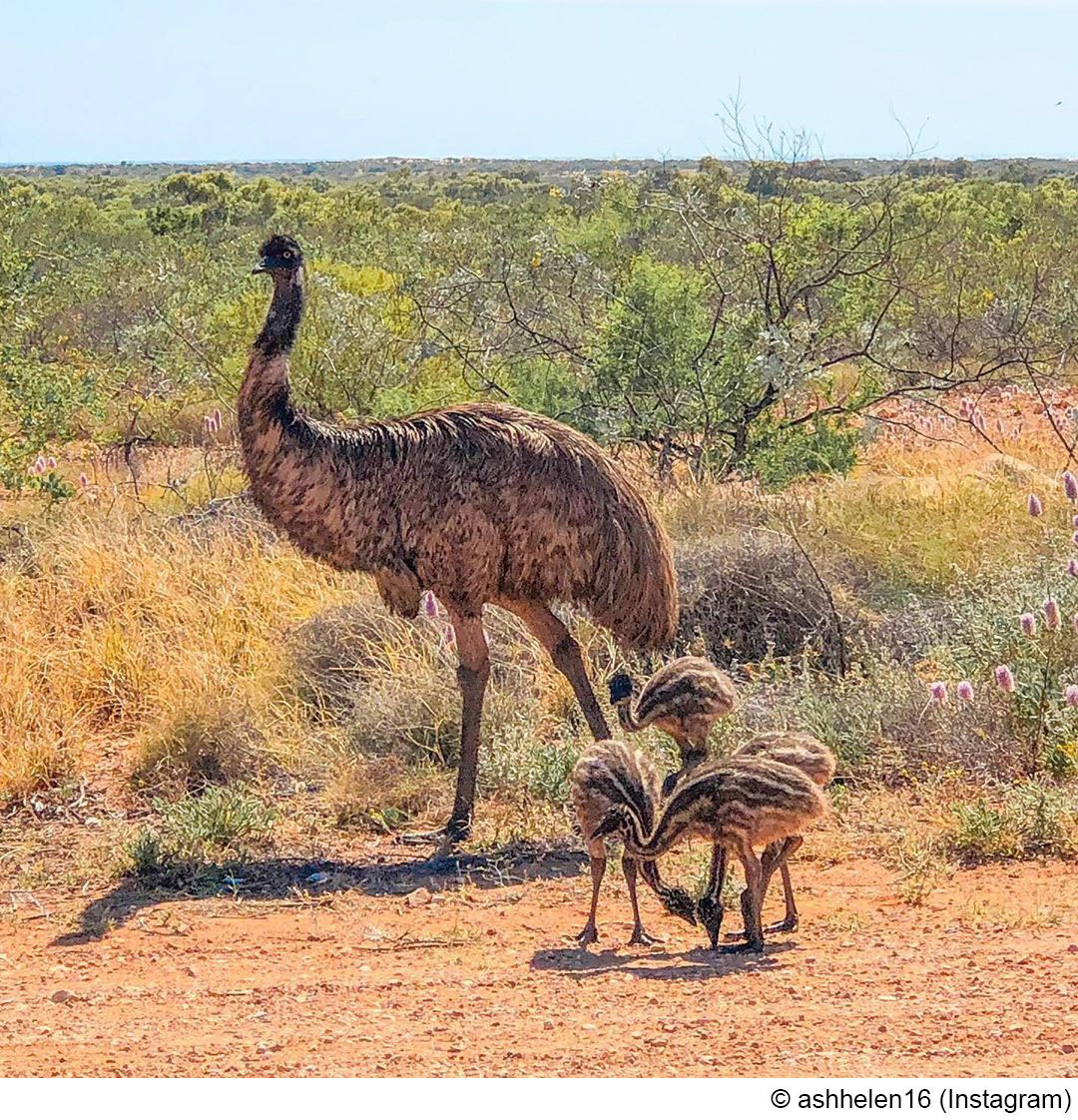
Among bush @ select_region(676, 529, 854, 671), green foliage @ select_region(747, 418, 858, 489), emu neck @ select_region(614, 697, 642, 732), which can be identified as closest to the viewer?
emu neck @ select_region(614, 697, 642, 732)

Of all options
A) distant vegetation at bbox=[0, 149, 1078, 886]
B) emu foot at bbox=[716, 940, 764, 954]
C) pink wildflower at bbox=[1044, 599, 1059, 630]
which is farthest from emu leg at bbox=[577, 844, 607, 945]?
pink wildflower at bbox=[1044, 599, 1059, 630]

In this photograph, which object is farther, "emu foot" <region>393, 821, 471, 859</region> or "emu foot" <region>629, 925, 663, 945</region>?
"emu foot" <region>393, 821, 471, 859</region>

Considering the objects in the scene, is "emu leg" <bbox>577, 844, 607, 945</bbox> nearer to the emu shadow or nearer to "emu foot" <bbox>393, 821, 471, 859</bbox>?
the emu shadow

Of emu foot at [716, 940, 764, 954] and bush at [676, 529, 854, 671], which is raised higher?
bush at [676, 529, 854, 671]

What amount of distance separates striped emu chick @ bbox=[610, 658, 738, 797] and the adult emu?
2.57 ft

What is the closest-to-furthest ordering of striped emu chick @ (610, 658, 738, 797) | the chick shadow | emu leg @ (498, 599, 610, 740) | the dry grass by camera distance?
the chick shadow → striped emu chick @ (610, 658, 738, 797) → emu leg @ (498, 599, 610, 740) → the dry grass

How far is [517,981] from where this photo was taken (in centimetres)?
545

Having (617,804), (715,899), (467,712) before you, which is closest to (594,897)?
(617,804)

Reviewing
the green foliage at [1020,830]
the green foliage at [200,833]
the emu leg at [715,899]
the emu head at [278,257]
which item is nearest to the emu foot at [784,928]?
the emu leg at [715,899]

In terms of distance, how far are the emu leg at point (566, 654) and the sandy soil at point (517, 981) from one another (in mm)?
670

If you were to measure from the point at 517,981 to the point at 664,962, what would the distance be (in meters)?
0.49

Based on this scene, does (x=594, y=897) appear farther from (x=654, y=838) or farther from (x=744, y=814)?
(x=744, y=814)

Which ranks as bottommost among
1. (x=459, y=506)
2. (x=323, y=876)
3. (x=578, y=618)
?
(x=323, y=876)

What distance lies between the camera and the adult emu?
7.16m
